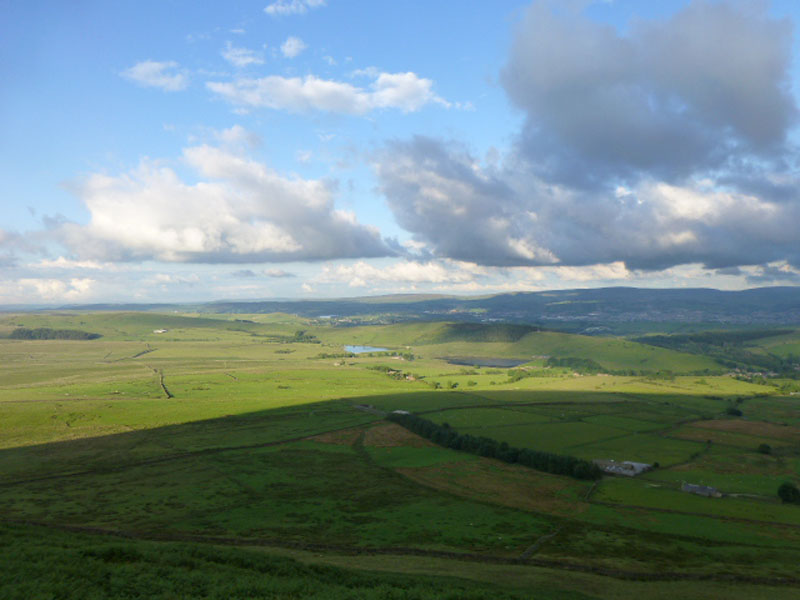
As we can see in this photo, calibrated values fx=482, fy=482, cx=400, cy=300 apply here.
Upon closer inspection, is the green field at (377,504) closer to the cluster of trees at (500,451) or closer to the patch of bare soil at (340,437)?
the patch of bare soil at (340,437)

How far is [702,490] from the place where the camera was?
257 ft

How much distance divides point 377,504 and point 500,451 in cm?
3853

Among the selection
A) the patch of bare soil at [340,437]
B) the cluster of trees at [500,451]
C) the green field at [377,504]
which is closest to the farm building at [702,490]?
the green field at [377,504]

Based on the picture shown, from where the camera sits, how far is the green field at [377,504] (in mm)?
38156

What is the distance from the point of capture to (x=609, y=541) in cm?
5834

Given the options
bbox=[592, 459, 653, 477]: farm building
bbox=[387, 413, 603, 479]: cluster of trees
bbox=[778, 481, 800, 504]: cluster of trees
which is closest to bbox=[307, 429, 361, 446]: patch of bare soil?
bbox=[387, 413, 603, 479]: cluster of trees

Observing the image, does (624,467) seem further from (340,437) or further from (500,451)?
(340,437)

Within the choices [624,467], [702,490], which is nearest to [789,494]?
[702,490]

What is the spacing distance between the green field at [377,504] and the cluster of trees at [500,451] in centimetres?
259

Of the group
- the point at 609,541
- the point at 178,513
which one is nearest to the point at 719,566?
the point at 609,541

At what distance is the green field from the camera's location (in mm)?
38156

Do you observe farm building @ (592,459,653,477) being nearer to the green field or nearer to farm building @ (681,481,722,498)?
the green field

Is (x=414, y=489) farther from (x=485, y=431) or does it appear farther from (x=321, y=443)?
(x=485, y=431)

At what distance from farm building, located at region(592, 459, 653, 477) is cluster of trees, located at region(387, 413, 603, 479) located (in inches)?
120
